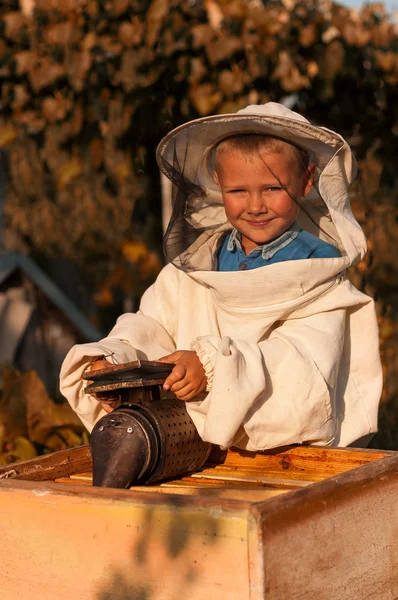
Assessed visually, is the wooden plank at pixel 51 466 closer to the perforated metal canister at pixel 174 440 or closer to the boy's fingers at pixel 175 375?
the perforated metal canister at pixel 174 440

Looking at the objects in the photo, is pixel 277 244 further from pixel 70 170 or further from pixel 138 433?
pixel 70 170

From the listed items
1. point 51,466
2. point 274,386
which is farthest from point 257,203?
point 51,466

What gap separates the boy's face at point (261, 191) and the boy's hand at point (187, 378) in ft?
1.71

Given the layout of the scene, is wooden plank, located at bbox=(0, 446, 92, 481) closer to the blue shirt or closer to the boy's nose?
the blue shirt

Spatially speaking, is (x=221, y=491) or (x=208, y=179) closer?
(x=221, y=491)

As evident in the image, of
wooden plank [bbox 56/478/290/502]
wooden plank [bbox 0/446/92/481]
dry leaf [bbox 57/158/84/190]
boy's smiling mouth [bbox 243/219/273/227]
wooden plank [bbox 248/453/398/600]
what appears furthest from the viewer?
dry leaf [bbox 57/158/84/190]

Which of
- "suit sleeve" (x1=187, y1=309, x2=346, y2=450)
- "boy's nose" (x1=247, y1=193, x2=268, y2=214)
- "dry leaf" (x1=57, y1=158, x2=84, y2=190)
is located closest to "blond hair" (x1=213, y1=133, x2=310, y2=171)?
"boy's nose" (x1=247, y1=193, x2=268, y2=214)

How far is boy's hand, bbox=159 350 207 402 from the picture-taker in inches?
93.0

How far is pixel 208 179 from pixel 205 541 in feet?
4.48

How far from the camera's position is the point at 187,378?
2.37 m

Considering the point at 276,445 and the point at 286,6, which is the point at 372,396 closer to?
the point at 276,445

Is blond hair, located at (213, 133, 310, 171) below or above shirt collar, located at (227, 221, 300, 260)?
above

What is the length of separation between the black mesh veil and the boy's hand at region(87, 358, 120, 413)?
399mm

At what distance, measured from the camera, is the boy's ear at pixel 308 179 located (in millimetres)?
2697
